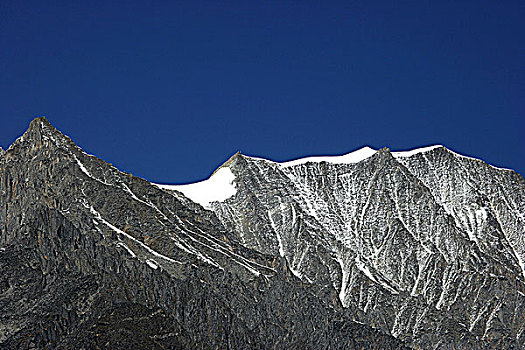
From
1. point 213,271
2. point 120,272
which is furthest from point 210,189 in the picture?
point 120,272

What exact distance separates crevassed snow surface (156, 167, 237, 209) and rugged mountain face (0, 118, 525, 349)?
1.19ft

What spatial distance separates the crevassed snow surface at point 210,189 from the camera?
186m

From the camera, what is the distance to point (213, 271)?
14325cm

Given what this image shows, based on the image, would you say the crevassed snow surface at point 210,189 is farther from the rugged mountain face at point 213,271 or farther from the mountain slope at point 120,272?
the mountain slope at point 120,272

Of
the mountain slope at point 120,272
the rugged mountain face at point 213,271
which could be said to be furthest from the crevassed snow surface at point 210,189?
the mountain slope at point 120,272

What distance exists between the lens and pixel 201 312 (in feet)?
433

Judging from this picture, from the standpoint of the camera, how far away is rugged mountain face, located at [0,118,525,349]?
122000 millimetres

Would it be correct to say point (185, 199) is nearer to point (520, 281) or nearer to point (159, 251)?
point (159, 251)

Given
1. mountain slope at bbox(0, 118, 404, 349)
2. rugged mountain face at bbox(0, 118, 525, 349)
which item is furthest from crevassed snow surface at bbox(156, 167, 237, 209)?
mountain slope at bbox(0, 118, 404, 349)

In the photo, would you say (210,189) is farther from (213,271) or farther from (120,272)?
(120,272)

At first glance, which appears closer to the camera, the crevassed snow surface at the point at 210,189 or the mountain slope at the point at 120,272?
the mountain slope at the point at 120,272

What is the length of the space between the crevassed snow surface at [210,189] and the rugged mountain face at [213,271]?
0.36m

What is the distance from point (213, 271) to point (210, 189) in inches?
2023

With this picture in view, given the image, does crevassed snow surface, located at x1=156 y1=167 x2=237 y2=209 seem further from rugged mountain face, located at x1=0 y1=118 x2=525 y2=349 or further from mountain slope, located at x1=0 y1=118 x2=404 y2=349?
mountain slope, located at x1=0 y1=118 x2=404 y2=349
